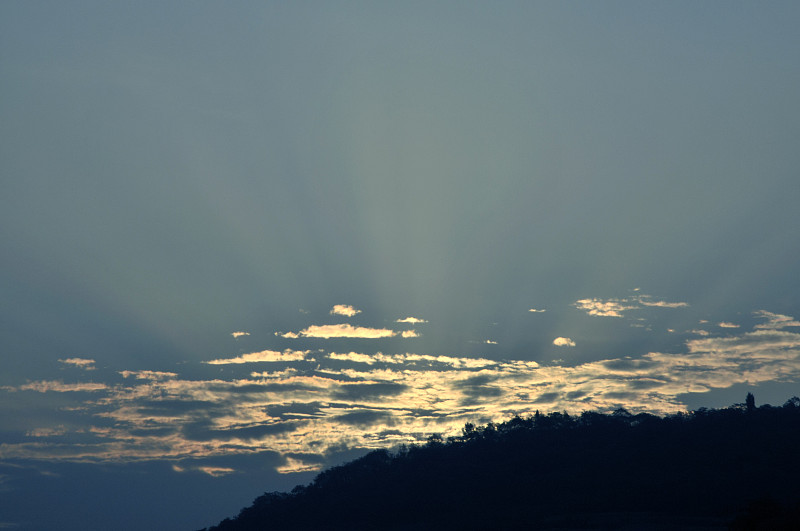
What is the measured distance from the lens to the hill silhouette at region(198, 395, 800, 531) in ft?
344

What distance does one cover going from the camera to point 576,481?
13562 centimetres

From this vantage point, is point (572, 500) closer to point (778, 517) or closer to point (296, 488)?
point (778, 517)

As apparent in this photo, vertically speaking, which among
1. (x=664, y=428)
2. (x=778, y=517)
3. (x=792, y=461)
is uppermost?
(x=664, y=428)

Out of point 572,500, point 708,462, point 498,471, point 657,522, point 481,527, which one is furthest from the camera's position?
point 498,471

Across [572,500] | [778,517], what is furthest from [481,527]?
[778,517]

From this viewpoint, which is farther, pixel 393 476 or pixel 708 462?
pixel 393 476

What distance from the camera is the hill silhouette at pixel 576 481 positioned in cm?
10481

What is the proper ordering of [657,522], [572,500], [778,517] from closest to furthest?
[778,517], [657,522], [572,500]

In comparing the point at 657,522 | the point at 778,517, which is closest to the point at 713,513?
the point at 657,522

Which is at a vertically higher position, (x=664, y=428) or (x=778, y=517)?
(x=664, y=428)

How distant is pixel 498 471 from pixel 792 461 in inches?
2303

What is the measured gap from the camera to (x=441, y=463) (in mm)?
176750

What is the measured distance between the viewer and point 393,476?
172625 millimetres

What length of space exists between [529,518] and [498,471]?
48818 mm
